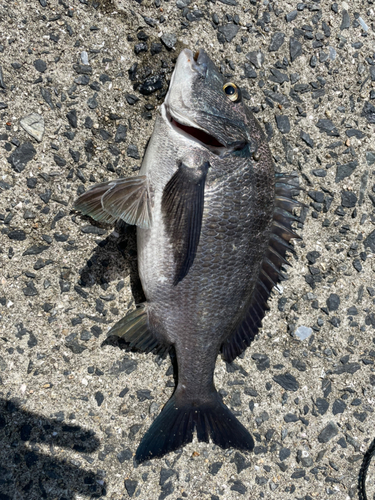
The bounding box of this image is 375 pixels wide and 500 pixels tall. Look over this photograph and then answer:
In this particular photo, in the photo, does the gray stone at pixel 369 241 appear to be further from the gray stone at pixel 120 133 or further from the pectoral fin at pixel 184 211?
the gray stone at pixel 120 133

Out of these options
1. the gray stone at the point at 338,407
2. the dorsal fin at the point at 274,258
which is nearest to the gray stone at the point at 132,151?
the dorsal fin at the point at 274,258

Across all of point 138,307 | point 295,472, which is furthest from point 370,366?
point 138,307

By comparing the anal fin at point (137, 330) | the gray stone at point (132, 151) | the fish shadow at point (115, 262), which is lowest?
the anal fin at point (137, 330)

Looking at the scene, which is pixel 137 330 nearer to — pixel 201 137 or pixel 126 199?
pixel 126 199

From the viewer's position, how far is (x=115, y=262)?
7.20 feet

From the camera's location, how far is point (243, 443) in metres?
2.16

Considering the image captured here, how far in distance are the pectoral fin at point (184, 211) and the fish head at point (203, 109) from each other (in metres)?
0.16

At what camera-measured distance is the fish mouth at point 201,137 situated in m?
1.87

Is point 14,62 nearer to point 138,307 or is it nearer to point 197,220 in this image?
point 197,220

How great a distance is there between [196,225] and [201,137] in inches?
18.0

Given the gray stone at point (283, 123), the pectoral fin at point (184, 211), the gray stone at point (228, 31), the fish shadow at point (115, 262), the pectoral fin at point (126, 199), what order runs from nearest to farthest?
the pectoral fin at point (184, 211) → the pectoral fin at point (126, 199) → the fish shadow at point (115, 262) → the gray stone at point (228, 31) → the gray stone at point (283, 123)

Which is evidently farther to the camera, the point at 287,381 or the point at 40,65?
the point at 287,381

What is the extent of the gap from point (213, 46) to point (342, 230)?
1361 millimetres

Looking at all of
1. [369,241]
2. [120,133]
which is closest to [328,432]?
[369,241]
